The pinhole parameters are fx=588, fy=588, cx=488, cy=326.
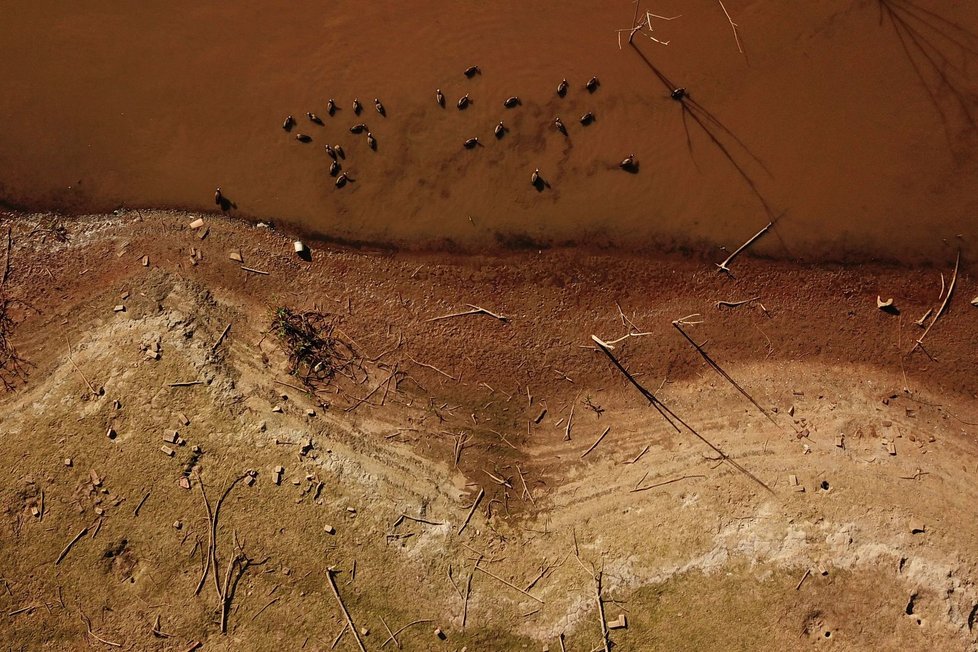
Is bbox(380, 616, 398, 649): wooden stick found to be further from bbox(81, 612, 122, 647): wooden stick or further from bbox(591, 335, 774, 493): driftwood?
bbox(591, 335, 774, 493): driftwood

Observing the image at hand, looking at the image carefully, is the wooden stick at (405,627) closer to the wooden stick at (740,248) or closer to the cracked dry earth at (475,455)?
the cracked dry earth at (475,455)

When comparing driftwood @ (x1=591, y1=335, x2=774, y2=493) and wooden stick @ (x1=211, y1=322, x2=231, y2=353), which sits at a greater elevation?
wooden stick @ (x1=211, y1=322, x2=231, y2=353)

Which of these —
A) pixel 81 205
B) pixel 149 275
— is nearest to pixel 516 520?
pixel 149 275

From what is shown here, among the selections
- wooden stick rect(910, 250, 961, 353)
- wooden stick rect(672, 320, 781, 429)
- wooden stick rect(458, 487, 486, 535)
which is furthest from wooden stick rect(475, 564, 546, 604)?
wooden stick rect(910, 250, 961, 353)

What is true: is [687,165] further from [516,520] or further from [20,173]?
[20,173]

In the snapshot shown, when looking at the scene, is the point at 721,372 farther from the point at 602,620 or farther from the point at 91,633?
the point at 91,633

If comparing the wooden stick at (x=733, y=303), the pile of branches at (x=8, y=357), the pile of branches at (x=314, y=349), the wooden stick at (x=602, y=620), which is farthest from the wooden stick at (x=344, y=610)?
the wooden stick at (x=733, y=303)

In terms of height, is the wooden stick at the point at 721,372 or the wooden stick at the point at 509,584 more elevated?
the wooden stick at the point at 721,372
